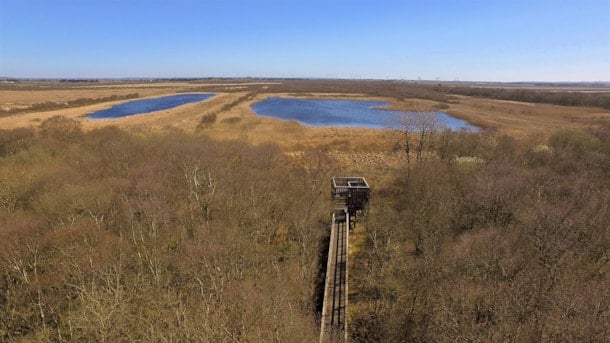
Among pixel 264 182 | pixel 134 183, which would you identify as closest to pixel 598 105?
pixel 264 182

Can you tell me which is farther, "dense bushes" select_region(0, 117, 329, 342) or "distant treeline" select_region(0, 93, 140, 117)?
"distant treeline" select_region(0, 93, 140, 117)

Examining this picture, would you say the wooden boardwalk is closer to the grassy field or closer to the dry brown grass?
the grassy field

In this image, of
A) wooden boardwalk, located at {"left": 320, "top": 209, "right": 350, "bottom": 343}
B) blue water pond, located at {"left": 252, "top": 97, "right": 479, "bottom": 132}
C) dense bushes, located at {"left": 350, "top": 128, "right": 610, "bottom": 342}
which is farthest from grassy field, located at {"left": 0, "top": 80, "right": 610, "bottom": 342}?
blue water pond, located at {"left": 252, "top": 97, "right": 479, "bottom": 132}

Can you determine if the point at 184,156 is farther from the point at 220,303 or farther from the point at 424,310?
the point at 424,310

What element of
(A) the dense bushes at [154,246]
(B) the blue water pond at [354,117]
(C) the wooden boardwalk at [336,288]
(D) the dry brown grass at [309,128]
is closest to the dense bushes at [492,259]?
(C) the wooden boardwalk at [336,288]

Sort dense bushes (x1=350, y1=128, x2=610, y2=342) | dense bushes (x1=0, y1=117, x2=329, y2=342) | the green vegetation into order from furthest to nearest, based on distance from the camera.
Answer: dense bushes (x1=0, y1=117, x2=329, y2=342) < the green vegetation < dense bushes (x1=350, y1=128, x2=610, y2=342)

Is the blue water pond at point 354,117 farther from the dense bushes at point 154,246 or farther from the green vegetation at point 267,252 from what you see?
the dense bushes at point 154,246
